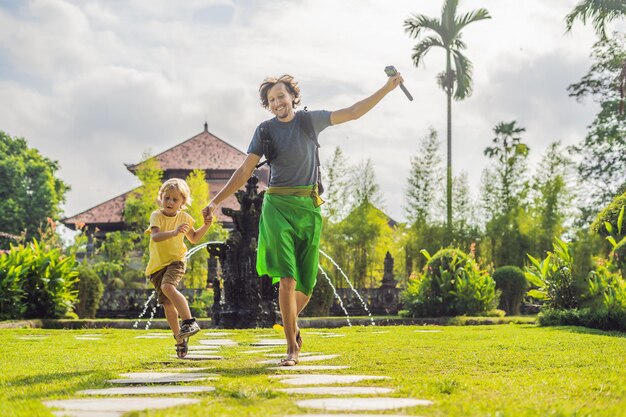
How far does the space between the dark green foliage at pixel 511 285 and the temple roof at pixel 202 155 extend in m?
19.3

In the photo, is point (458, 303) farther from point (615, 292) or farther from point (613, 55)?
point (613, 55)

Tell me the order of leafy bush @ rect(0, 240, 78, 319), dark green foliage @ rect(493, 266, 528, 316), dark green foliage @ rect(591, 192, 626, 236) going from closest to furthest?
leafy bush @ rect(0, 240, 78, 319) < dark green foliage @ rect(591, 192, 626, 236) < dark green foliage @ rect(493, 266, 528, 316)

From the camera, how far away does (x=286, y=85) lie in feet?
17.1

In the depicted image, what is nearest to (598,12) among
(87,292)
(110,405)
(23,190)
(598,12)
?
(598,12)

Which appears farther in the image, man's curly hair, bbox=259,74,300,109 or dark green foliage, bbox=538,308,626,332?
dark green foliage, bbox=538,308,626,332

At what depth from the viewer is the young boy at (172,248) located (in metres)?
5.27

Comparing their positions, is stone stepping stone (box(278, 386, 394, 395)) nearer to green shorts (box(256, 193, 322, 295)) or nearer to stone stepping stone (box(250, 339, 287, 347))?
green shorts (box(256, 193, 322, 295))

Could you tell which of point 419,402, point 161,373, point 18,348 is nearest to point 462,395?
point 419,402

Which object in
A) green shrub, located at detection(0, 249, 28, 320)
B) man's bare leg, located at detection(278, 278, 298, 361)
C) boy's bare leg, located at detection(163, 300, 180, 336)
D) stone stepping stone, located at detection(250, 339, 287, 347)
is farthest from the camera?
green shrub, located at detection(0, 249, 28, 320)

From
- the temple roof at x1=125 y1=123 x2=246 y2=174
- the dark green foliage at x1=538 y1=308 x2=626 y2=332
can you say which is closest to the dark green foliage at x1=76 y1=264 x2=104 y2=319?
the dark green foliage at x1=538 y1=308 x2=626 y2=332

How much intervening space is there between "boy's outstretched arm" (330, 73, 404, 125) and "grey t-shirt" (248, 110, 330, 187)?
126 mm

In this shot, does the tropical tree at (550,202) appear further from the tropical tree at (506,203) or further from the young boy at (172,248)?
the young boy at (172,248)

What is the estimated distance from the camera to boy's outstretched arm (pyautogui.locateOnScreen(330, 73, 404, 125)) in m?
5.04

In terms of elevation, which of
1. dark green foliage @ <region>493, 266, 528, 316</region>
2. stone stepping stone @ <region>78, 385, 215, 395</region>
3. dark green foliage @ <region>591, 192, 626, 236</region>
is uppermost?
dark green foliage @ <region>591, 192, 626, 236</region>
